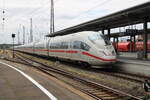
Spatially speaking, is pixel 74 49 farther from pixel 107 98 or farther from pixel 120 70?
pixel 107 98

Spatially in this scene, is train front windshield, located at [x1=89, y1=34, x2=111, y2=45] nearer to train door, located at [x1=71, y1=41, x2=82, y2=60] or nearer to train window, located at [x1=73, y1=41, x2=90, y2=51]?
train window, located at [x1=73, y1=41, x2=90, y2=51]

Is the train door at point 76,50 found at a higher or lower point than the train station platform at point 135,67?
higher

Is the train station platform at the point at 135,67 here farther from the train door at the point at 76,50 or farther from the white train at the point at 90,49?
the train door at the point at 76,50

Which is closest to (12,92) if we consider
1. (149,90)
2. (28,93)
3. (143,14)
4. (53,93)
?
(28,93)

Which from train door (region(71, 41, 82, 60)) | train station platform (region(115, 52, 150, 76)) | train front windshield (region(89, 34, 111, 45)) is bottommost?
train station platform (region(115, 52, 150, 76))

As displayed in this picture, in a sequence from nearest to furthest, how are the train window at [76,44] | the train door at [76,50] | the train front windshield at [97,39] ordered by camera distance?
the train front windshield at [97,39] < the train door at [76,50] < the train window at [76,44]

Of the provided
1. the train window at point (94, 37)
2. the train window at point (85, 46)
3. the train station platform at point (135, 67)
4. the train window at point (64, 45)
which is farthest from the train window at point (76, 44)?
the train station platform at point (135, 67)

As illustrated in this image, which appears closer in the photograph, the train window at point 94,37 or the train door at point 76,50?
the train window at point 94,37

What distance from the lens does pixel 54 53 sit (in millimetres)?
29203

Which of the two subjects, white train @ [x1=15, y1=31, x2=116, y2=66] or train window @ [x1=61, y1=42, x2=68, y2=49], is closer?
white train @ [x1=15, y1=31, x2=116, y2=66]

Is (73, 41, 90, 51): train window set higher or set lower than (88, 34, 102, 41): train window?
lower

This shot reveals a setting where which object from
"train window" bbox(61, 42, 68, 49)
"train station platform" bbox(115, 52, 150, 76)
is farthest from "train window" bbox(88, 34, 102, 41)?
"train window" bbox(61, 42, 68, 49)

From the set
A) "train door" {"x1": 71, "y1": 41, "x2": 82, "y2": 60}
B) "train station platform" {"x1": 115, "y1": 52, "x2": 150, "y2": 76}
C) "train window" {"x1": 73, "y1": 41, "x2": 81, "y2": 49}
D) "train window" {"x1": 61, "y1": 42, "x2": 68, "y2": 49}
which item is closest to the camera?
"train station platform" {"x1": 115, "y1": 52, "x2": 150, "y2": 76}

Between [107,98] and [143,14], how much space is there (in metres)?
16.3
